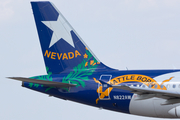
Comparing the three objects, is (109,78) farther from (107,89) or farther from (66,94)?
(66,94)

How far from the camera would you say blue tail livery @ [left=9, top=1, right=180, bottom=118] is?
88.0 feet

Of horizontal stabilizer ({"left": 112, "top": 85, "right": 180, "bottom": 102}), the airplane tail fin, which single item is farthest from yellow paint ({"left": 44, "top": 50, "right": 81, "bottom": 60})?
horizontal stabilizer ({"left": 112, "top": 85, "right": 180, "bottom": 102})

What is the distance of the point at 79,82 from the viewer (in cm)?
2914

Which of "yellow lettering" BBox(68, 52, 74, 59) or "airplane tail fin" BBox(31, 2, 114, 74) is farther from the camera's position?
"yellow lettering" BBox(68, 52, 74, 59)

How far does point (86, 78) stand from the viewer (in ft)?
96.0

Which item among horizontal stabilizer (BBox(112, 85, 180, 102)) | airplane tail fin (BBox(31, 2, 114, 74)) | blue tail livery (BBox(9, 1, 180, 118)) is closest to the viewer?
horizontal stabilizer (BBox(112, 85, 180, 102))

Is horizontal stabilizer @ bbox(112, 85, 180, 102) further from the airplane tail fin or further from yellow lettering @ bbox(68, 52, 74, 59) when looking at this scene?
yellow lettering @ bbox(68, 52, 74, 59)

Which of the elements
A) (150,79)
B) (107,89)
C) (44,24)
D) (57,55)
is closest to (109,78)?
(107,89)

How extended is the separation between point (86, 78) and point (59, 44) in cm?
397

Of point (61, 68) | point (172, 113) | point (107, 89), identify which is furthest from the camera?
point (61, 68)

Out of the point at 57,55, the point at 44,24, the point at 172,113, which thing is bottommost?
the point at 172,113

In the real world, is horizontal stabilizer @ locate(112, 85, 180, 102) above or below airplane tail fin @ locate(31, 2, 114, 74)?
below

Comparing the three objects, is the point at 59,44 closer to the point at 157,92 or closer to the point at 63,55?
the point at 63,55

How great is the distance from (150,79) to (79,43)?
22.8ft
